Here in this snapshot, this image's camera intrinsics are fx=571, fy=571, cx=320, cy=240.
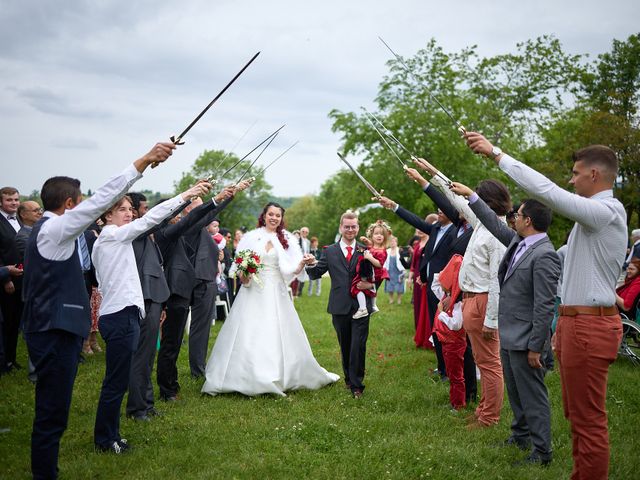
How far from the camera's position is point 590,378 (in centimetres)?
419

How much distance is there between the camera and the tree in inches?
2640

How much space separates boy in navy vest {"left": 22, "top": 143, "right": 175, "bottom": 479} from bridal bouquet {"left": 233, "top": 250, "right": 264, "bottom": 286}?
3.63 m

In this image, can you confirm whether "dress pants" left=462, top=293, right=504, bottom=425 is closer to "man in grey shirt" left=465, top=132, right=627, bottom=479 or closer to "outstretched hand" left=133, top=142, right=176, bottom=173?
"man in grey shirt" left=465, top=132, right=627, bottom=479

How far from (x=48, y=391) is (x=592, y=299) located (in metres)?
4.21

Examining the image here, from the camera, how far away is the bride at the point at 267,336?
7871 mm

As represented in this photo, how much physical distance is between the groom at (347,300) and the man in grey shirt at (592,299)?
12.2ft

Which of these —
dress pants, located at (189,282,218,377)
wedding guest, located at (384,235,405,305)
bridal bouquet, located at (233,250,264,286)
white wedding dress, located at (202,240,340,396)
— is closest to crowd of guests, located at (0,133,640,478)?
dress pants, located at (189,282,218,377)

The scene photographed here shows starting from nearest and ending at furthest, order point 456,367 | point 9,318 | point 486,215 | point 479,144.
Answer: point 479,144 < point 486,215 < point 456,367 < point 9,318

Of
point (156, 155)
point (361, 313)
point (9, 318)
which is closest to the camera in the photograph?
point (156, 155)

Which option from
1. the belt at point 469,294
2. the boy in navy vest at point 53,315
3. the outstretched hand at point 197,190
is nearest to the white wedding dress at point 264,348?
the outstretched hand at point 197,190

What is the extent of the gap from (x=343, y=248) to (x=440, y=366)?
2.49 m

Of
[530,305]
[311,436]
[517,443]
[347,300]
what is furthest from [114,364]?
[517,443]

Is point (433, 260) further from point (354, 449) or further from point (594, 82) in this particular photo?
point (594, 82)

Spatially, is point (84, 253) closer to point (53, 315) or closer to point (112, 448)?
point (112, 448)
